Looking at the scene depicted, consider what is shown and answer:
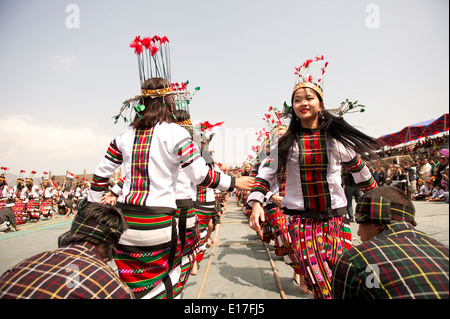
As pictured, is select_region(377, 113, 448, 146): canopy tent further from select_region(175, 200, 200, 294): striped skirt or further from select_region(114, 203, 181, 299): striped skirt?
select_region(114, 203, 181, 299): striped skirt

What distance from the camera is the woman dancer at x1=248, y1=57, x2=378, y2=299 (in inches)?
84.5

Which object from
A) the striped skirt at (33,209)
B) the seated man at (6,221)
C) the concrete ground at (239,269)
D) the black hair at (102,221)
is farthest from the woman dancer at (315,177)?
the striped skirt at (33,209)

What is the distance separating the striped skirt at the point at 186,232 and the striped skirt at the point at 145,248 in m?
0.62

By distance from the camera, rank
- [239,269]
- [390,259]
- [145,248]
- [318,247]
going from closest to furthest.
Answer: [390,259] < [145,248] < [318,247] < [239,269]

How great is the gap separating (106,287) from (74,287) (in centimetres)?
12

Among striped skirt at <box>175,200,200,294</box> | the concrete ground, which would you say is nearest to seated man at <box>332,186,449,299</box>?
the concrete ground

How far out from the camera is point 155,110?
2.22 metres

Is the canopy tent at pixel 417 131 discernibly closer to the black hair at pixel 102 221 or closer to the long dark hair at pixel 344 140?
the long dark hair at pixel 344 140

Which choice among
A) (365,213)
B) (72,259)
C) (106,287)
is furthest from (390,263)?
(72,259)

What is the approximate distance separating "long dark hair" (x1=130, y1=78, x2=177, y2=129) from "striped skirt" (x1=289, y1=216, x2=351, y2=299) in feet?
4.43

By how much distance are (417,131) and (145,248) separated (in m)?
28.0

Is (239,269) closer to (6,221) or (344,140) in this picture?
(344,140)

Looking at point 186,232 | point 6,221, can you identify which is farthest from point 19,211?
point 186,232
